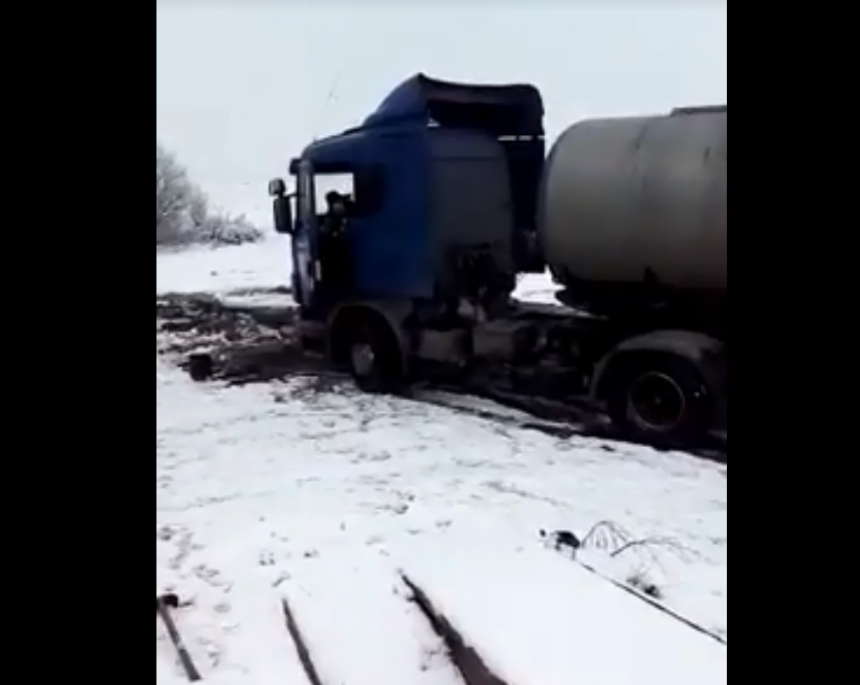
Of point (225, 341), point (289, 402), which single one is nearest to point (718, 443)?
point (289, 402)

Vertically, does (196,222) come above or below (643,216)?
above

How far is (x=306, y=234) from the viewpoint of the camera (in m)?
8.42

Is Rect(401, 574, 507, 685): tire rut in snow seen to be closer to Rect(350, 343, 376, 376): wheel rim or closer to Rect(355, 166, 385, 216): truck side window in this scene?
Rect(350, 343, 376, 376): wheel rim

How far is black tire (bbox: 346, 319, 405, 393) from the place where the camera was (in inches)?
321

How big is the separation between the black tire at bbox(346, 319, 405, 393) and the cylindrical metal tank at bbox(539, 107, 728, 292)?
5.65ft

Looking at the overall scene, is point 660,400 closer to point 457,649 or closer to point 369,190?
point 369,190

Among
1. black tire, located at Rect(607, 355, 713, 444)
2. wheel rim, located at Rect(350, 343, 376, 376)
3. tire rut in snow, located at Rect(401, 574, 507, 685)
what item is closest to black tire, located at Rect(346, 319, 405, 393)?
wheel rim, located at Rect(350, 343, 376, 376)

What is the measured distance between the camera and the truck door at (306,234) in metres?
8.31

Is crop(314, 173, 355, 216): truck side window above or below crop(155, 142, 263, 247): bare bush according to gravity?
below

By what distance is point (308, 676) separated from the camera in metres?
3.56

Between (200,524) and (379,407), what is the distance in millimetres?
2653

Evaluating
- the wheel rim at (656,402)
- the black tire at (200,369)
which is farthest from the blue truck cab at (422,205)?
the wheel rim at (656,402)

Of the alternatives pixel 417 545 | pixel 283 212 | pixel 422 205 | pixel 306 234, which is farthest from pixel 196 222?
pixel 417 545

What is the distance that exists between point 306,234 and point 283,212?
324 mm
